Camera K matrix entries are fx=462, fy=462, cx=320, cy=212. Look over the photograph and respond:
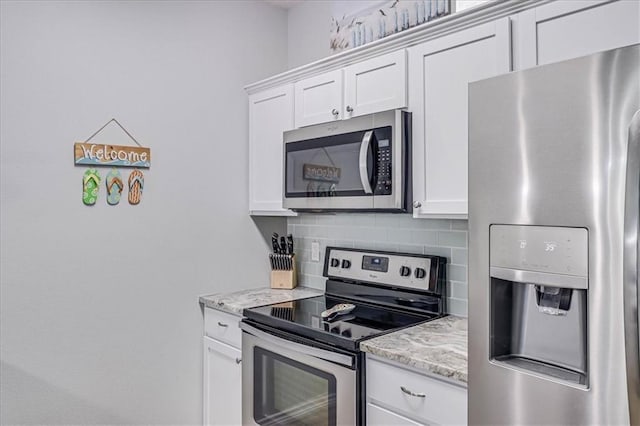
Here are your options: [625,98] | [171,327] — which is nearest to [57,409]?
[171,327]

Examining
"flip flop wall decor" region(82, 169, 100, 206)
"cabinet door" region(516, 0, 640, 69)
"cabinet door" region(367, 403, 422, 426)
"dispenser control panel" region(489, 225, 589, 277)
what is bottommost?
"cabinet door" region(367, 403, 422, 426)

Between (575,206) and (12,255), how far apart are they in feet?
7.07

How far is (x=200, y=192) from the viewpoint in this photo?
2580 mm

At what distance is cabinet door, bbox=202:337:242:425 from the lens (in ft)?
7.77

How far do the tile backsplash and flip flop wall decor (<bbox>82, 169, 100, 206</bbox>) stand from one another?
3.92ft

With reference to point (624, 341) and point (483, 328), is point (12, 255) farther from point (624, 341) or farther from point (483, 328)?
point (624, 341)

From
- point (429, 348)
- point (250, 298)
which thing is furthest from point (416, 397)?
point (250, 298)

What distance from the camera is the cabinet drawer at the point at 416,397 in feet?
4.72

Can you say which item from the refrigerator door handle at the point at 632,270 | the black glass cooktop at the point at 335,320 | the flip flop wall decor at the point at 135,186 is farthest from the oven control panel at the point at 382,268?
the refrigerator door handle at the point at 632,270

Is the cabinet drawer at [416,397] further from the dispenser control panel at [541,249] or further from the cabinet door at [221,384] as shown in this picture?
the cabinet door at [221,384]

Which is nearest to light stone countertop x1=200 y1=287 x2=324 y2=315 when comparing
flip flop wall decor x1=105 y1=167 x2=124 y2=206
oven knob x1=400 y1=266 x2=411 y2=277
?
oven knob x1=400 y1=266 x2=411 y2=277

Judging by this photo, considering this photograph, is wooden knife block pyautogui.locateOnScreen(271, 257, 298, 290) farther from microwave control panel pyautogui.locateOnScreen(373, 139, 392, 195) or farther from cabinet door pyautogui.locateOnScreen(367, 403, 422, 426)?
cabinet door pyautogui.locateOnScreen(367, 403, 422, 426)

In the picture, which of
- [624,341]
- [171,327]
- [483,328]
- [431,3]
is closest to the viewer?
[624,341]

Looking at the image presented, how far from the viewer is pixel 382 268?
7.72 ft
